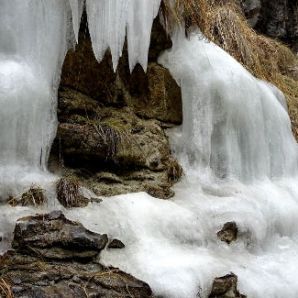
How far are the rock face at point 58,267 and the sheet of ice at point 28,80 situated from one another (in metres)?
0.36

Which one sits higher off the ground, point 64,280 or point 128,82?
point 128,82

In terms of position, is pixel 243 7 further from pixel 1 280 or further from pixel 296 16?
pixel 1 280

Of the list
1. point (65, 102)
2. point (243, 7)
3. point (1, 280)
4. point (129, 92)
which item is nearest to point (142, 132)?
point (129, 92)

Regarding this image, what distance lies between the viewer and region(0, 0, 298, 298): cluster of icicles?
9.64 ft

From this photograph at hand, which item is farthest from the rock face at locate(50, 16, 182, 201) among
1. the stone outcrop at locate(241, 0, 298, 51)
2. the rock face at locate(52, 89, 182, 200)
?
the stone outcrop at locate(241, 0, 298, 51)

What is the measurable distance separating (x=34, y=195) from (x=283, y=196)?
2312 millimetres

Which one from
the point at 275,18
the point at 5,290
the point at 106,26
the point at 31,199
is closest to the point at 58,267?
the point at 5,290

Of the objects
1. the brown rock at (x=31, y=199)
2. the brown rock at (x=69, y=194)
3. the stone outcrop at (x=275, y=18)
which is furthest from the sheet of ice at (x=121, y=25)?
the stone outcrop at (x=275, y=18)

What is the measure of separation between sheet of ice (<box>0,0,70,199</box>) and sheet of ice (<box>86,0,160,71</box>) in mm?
204

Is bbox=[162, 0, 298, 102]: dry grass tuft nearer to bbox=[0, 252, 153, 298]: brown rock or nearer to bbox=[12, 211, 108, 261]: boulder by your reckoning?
bbox=[12, 211, 108, 261]: boulder

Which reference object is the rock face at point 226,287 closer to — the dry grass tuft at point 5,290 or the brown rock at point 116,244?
the brown rock at point 116,244

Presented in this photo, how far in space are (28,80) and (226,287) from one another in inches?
65.5

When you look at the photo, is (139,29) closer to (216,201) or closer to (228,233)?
(216,201)

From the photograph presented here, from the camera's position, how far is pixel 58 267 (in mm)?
2557
